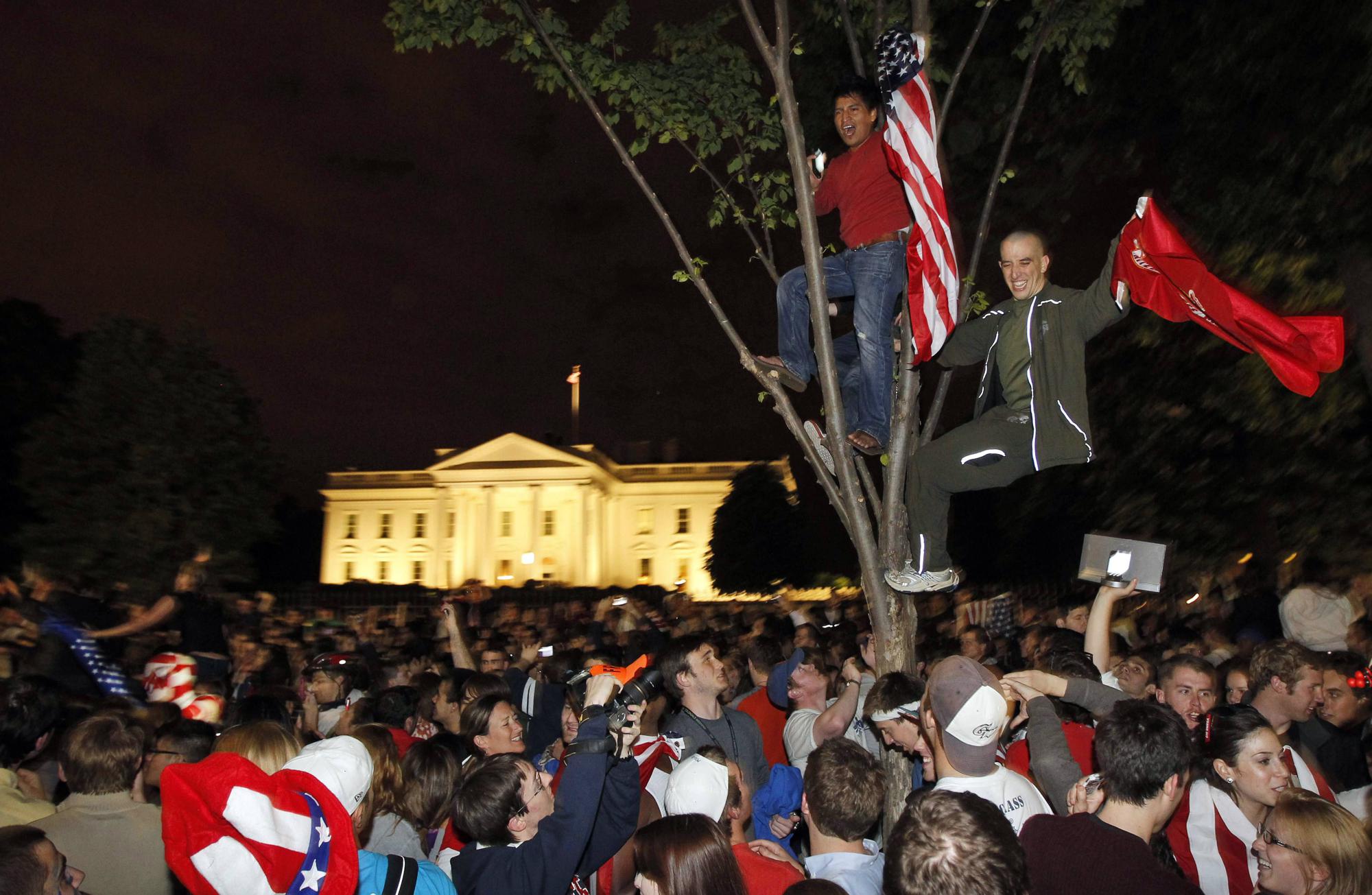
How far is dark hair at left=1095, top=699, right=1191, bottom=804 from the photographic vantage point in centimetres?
339

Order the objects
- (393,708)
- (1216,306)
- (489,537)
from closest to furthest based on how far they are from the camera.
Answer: (1216,306) → (393,708) → (489,537)

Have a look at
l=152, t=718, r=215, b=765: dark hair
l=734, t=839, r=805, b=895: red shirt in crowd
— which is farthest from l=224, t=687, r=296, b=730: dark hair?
l=734, t=839, r=805, b=895: red shirt in crowd

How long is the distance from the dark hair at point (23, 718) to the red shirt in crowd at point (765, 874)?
12.7 ft

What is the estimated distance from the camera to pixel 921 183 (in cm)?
461

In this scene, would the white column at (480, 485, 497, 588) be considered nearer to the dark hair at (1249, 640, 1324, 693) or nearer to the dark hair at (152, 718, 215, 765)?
the dark hair at (152, 718, 215, 765)

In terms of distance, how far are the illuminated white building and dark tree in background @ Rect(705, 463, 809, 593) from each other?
751 inches

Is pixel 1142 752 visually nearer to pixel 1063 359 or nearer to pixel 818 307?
pixel 1063 359

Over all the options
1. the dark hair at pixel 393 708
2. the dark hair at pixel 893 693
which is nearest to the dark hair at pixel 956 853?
the dark hair at pixel 893 693

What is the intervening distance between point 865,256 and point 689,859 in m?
3.06

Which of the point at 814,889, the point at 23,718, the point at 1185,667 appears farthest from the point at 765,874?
the point at 23,718

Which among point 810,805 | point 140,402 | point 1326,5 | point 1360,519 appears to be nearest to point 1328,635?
point 1360,519

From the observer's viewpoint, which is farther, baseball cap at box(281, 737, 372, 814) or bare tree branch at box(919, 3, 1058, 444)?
bare tree branch at box(919, 3, 1058, 444)

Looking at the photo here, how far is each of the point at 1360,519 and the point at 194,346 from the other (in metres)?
32.3

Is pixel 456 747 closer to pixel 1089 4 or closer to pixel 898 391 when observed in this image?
pixel 898 391
